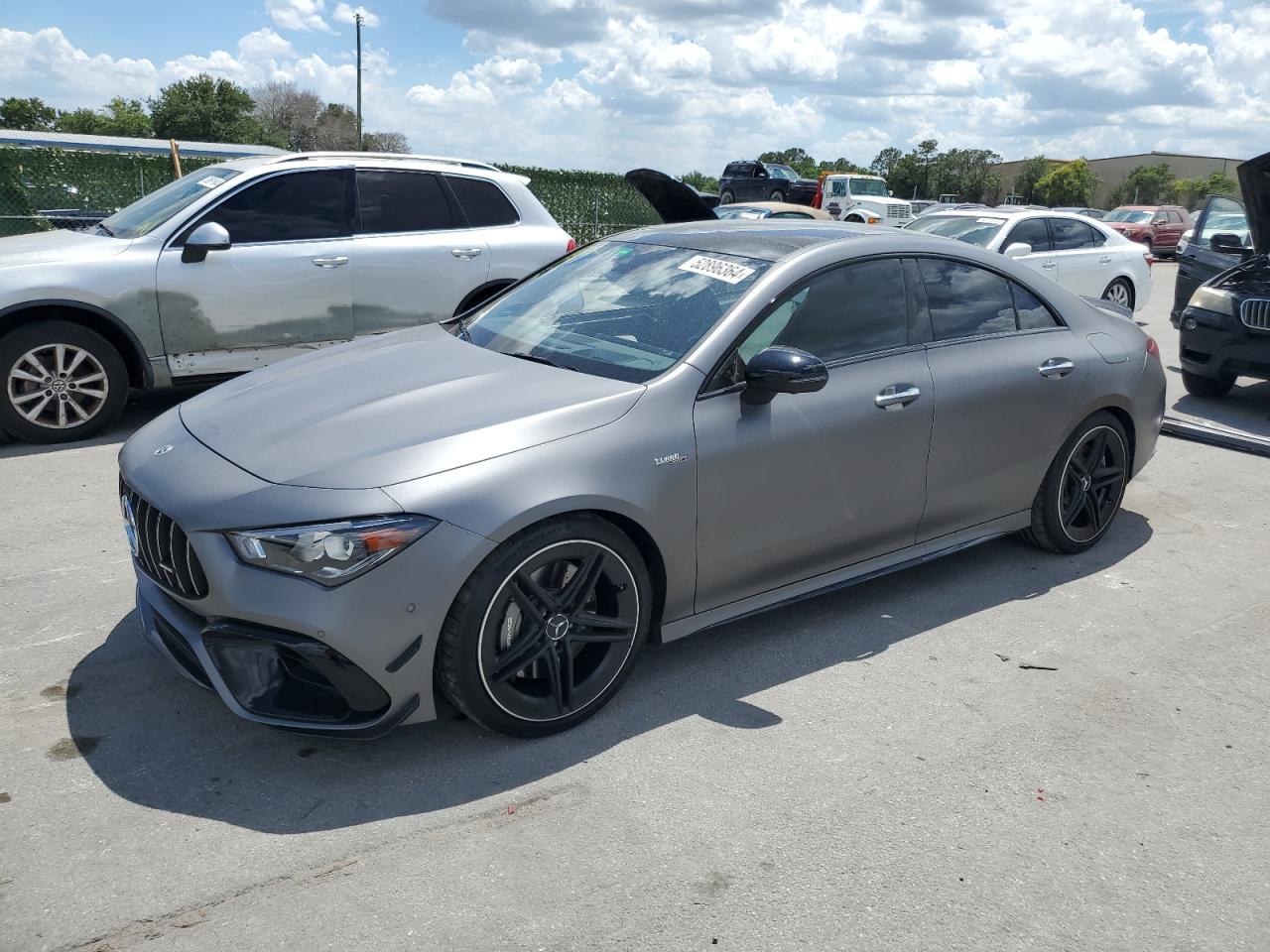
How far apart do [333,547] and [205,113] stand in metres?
68.6

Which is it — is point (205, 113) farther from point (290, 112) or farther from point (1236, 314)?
point (1236, 314)

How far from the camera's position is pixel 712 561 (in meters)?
3.77

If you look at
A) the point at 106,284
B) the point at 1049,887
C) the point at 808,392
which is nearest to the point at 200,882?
the point at 1049,887

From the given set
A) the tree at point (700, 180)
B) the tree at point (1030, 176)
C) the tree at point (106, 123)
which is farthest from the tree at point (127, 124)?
the tree at point (1030, 176)

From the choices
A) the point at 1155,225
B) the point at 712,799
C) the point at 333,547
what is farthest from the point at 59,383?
the point at 1155,225

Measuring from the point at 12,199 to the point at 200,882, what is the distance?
1529 cm

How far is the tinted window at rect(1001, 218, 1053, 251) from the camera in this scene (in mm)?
11938

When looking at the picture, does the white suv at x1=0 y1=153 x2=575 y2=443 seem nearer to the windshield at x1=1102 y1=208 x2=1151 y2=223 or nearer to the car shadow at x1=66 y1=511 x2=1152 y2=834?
the car shadow at x1=66 y1=511 x2=1152 y2=834

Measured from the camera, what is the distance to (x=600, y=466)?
134 inches

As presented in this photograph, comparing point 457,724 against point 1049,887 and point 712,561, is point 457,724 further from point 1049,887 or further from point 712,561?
point 1049,887

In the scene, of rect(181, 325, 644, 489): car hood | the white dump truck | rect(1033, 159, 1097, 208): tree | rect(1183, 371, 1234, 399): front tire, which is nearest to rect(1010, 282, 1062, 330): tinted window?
rect(181, 325, 644, 489): car hood

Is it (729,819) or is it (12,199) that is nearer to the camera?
(729,819)

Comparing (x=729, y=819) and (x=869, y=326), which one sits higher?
(x=869, y=326)

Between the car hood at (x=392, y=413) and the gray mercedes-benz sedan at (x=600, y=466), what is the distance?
0.01 meters
